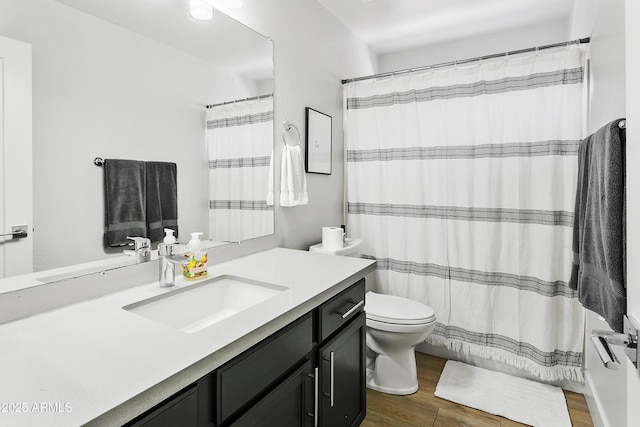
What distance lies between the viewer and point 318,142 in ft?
7.57

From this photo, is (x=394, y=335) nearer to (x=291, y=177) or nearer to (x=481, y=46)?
(x=291, y=177)

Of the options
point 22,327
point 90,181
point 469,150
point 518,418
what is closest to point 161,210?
point 90,181

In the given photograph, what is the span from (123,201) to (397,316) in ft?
4.86

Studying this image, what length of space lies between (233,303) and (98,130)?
0.76m

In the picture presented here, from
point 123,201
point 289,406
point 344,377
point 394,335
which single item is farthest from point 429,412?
point 123,201

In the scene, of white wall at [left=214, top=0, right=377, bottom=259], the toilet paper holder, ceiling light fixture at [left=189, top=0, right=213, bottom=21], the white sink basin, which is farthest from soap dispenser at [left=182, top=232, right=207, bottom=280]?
the toilet paper holder

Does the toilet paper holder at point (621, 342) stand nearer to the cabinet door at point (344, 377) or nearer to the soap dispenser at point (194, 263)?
the cabinet door at point (344, 377)

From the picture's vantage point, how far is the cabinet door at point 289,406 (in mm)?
875

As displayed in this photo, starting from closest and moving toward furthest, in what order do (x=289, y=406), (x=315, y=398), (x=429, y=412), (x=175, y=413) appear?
(x=175, y=413), (x=289, y=406), (x=315, y=398), (x=429, y=412)

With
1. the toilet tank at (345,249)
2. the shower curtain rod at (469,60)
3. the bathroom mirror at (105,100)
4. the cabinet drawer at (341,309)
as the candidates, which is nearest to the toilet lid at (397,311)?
the toilet tank at (345,249)

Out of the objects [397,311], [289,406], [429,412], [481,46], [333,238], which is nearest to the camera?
[289,406]

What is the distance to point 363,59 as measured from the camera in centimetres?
294

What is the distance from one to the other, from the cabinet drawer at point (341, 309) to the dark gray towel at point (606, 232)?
32.9 inches

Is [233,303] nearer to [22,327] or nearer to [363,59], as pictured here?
[22,327]
